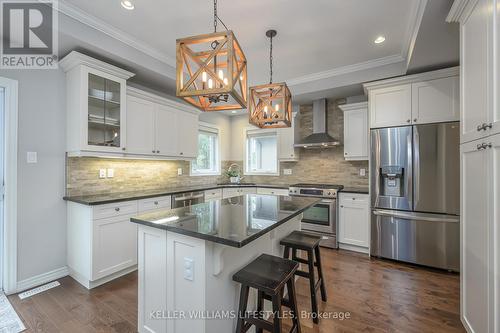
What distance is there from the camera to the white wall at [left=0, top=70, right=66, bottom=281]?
2.34 metres

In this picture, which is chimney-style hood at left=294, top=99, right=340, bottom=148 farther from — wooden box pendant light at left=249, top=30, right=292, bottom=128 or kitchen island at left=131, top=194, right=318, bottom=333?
kitchen island at left=131, top=194, right=318, bottom=333

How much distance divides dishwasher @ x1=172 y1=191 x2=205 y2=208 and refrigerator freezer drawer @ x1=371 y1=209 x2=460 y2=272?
2755 mm

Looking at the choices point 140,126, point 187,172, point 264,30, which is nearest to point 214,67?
point 264,30

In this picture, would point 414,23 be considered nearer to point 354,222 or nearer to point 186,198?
point 354,222

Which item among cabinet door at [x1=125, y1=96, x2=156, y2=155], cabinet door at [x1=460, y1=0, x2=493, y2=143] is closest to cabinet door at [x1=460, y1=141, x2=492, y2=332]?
cabinet door at [x1=460, y1=0, x2=493, y2=143]

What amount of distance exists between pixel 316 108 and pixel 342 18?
2.03 meters

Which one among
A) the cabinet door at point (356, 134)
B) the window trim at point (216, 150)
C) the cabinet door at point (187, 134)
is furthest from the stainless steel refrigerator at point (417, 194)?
the window trim at point (216, 150)

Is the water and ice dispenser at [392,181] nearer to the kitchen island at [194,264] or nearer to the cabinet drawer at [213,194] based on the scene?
the kitchen island at [194,264]

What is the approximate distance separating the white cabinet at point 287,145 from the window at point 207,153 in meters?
1.55

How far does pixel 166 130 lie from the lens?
3.55 metres

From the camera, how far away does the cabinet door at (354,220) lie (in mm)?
3395

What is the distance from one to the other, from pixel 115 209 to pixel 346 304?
2.64m

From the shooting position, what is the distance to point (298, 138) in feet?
14.7

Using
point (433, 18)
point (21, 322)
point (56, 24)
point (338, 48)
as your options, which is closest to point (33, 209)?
point (21, 322)
